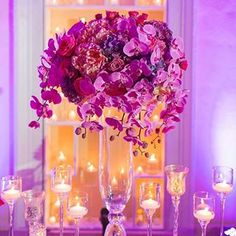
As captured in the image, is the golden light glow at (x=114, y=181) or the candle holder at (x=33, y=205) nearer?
the golden light glow at (x=114, y=181)

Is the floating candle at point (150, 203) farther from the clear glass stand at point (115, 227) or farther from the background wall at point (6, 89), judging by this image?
the background wall at point (6, 89)

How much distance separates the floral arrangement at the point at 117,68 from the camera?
4.93 feet

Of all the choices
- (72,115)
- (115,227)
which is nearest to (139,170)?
(72,115)

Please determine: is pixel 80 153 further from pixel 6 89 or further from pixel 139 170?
pixel 6 89

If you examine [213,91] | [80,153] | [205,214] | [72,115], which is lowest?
[205,214]

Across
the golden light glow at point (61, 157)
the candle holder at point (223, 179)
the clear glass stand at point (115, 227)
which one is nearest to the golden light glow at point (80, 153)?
the golden light glow at point (61, 157)

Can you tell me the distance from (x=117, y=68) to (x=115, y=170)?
332 millimetres

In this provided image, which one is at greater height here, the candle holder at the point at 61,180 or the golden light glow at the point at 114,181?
the golden light glow at the point at 114,181

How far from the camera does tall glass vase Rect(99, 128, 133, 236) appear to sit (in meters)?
1.65

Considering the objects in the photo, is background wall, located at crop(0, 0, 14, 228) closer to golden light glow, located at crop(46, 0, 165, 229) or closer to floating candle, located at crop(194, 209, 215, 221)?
golden light glow, located at crop(46, 0, 165, 229)

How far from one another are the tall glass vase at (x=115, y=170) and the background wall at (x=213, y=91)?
119 centimetres

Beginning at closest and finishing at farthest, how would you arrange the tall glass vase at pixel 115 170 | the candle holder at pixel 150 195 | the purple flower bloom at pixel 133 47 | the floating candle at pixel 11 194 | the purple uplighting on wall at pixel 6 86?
the purple flower bloom at pixel 133 47
the tall glass vase at pixel 115 170
the candle holder at pixel 150 195
the floating candle at pixel 11 194
the purple uplighting on wall at pixel 6 86

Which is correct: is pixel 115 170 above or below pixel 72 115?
below

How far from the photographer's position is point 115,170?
1.66m
